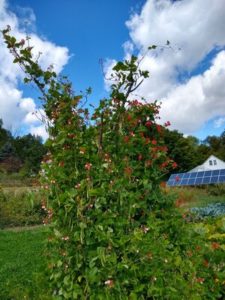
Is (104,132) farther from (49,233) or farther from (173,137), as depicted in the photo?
(173,137)

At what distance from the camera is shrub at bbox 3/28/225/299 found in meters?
2.46

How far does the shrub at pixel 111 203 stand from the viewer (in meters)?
2.46

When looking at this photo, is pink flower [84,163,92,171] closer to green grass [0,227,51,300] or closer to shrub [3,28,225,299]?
shrub [3,28,225,299]

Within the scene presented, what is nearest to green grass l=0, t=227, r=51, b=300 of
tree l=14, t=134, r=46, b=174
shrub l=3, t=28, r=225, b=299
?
shrub l=3, t=28, r=225, b=299

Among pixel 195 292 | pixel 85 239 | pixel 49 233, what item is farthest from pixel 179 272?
pixel 49 233

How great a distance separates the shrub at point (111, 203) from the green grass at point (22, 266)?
38cm

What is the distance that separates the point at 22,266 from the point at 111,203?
413 cm

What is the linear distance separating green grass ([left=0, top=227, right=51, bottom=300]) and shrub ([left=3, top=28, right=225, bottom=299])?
380 mm

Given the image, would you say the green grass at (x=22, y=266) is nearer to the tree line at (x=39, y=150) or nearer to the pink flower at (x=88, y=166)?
the pink flower at (x=88, y=166)

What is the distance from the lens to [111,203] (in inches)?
100

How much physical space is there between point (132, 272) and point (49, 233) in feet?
2.16

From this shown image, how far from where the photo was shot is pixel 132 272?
8.06 feet

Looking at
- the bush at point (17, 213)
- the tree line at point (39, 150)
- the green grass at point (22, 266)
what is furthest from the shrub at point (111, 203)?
the tree line at point (39, 150)

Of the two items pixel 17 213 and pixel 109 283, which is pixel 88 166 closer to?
pixel 109 283
